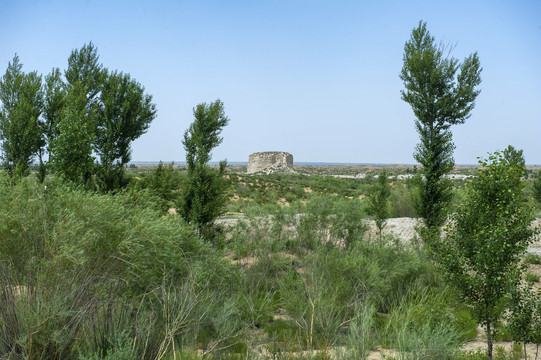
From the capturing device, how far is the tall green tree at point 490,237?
5.79 m

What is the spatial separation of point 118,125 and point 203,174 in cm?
523

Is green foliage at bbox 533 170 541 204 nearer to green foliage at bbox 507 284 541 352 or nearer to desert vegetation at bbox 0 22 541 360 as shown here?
desert vegetation at bbox 0 22 541 360

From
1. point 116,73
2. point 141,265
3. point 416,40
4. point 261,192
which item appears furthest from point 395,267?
point 261,192

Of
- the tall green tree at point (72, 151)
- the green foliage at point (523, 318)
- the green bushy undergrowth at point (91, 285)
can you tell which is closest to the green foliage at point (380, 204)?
the green bushy undergrowth at point (91, 285)

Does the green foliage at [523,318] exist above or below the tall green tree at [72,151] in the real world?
below

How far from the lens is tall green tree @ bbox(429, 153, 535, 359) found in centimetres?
579

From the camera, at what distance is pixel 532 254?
48.3ft

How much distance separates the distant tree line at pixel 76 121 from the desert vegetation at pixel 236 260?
0.09m

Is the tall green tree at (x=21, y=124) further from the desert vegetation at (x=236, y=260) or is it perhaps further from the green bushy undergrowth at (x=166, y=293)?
the green bushy undergrowth at (x=166, y=293)

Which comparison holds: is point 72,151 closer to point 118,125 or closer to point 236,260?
point 118,125

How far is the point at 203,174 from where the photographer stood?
14.2m

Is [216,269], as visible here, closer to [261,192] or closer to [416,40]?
[416,40]

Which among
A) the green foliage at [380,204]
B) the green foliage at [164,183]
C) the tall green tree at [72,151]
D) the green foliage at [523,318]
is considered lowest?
the green foliage at [523,318]

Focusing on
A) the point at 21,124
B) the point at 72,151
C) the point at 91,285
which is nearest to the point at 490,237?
the point at 91,285
